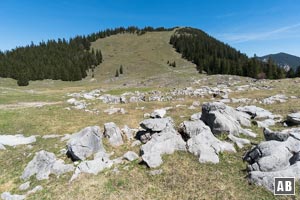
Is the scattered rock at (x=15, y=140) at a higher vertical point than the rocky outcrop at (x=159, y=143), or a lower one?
lower

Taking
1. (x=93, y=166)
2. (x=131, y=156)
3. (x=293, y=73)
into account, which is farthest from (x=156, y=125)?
(x=293, y=73)

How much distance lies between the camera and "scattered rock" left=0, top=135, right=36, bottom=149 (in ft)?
80.8

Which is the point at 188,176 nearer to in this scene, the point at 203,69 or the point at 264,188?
the point at 264,188

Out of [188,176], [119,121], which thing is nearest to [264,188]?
[188,176]

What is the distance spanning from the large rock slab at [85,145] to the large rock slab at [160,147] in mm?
4042

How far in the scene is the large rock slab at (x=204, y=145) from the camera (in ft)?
54.1

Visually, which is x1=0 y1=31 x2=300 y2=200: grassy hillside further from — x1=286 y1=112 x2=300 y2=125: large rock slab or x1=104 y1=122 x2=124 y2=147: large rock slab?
x1=286 y1=112 x2=300 y2=125: large rock slab

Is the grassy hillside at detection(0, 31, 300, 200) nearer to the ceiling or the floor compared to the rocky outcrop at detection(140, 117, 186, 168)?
nearer to the floor

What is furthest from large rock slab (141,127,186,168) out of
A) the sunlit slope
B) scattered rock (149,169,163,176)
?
the sunlit slope

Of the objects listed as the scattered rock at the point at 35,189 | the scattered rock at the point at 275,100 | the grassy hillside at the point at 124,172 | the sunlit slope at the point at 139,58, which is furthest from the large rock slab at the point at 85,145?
the sunlit slope at the point at 139,58

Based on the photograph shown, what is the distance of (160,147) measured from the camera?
17781 millimetres

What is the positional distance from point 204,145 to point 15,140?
1996cm

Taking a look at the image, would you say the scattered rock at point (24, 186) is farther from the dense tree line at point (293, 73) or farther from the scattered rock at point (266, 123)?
the dense tree line at point (293, 73)

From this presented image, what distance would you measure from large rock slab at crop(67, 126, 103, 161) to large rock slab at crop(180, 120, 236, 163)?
24.5ft
